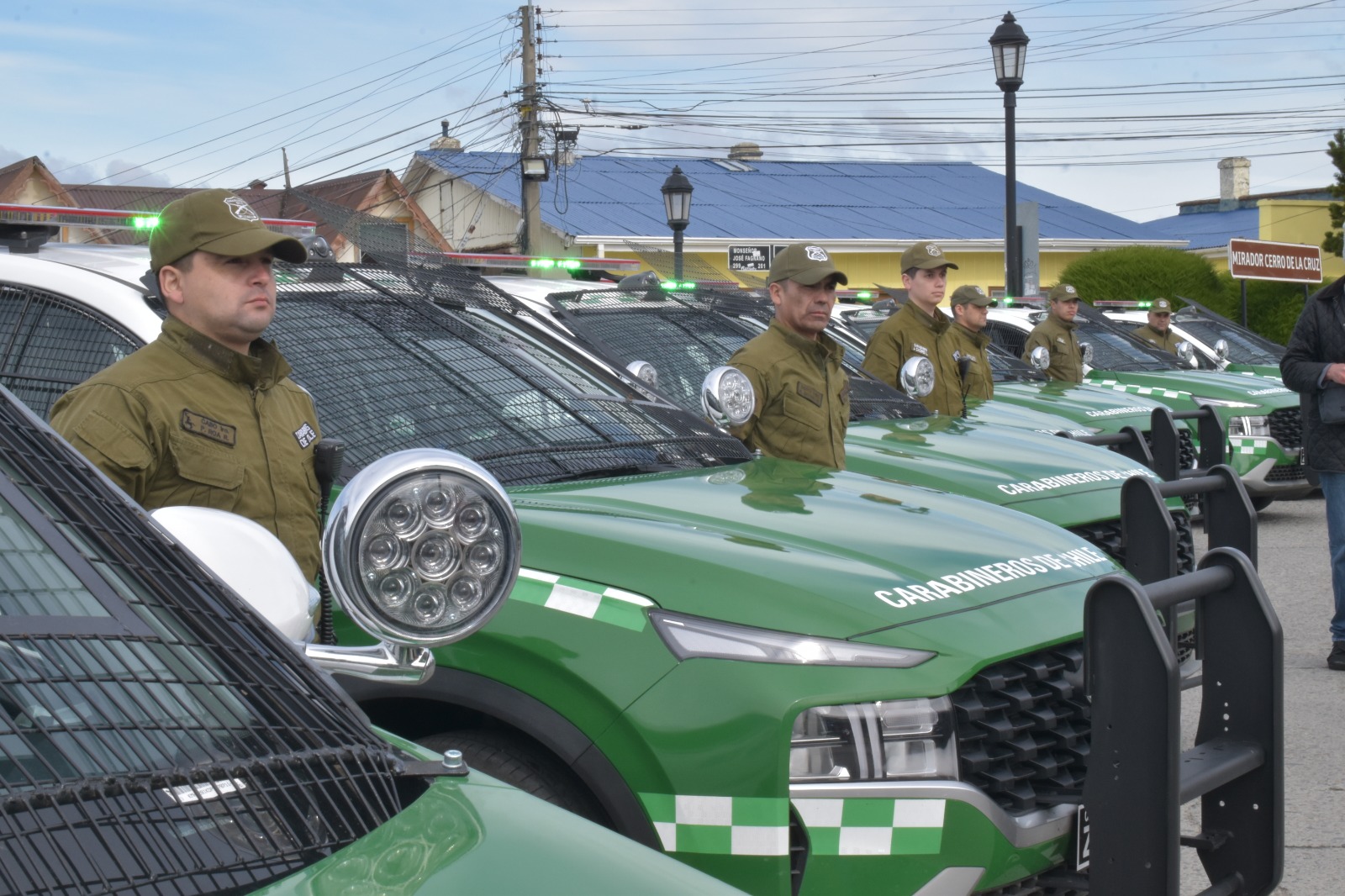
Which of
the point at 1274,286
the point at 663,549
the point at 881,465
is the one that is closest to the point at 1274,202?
the point at 1274,286

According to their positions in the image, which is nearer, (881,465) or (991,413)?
(881,465)

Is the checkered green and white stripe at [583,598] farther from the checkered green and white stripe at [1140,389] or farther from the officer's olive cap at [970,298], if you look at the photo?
the checkered green and white stripe at [1140,389]

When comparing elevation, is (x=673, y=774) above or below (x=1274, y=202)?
below

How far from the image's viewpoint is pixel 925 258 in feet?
26.7

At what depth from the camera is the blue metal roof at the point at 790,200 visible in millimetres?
32844

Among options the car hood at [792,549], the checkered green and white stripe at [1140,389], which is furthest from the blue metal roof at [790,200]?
the car hood at [792,549]

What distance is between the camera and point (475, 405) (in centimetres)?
401

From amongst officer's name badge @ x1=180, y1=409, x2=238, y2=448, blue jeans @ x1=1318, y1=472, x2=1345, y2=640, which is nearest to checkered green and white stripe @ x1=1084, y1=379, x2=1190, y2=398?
blue jeans @ x1=1318, y1=472, x2=1345, y2=640

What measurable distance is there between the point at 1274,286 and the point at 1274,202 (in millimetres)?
16617

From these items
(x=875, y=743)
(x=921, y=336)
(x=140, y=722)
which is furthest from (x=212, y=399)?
(x=921, y=336)

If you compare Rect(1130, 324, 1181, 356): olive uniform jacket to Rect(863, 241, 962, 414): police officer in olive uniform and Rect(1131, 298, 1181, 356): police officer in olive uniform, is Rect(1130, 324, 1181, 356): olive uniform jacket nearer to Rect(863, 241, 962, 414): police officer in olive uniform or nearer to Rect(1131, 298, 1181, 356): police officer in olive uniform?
Rect(1131, 298, 1181, 356): police officer in olive uniform

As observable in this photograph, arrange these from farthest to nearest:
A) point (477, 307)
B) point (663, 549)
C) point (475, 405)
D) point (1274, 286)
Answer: point (1274, 286), point (477, 307), point (475, 405), point (663, 549)

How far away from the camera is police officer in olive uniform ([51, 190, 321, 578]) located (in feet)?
10.2

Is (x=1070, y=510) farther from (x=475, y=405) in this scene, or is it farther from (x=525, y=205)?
(x=525, y=205)
